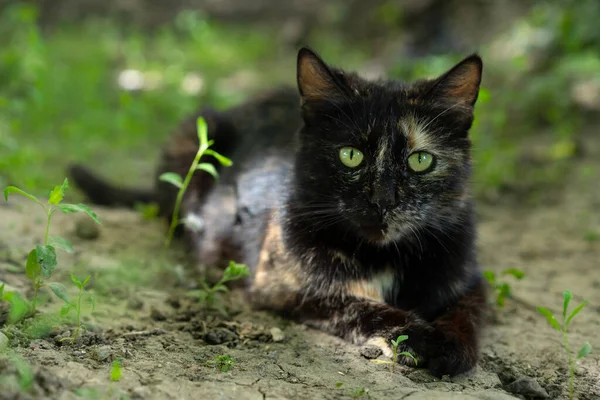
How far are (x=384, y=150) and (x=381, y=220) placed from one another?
0.33 meters

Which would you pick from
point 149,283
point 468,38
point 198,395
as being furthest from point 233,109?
point 468,38

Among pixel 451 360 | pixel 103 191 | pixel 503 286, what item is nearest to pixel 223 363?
pixel 451 360

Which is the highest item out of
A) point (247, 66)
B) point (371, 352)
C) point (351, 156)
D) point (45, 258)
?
point (247, 66)

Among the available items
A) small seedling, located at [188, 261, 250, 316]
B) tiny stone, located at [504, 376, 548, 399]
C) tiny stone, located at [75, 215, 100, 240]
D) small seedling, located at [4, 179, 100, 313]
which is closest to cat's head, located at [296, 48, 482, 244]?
small seedling, located at [188, 261, 250, 316]

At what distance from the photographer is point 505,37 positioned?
7.43 meters

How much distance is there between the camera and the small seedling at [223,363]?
102 inches

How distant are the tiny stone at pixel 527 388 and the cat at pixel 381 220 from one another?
20 cm

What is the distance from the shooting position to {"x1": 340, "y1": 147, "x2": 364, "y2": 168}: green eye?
298cm

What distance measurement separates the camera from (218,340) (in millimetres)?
2947

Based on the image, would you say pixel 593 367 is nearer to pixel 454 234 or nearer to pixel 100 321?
pixel 454 234

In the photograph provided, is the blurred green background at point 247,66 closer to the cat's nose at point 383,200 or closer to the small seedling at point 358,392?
the cat's nose at point 383,200

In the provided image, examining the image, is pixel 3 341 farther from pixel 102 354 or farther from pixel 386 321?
pixel 386 321

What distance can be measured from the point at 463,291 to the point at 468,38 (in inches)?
230

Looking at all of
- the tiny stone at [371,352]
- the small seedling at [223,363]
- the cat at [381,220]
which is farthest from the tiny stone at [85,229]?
the tiny stone at [371,352]
